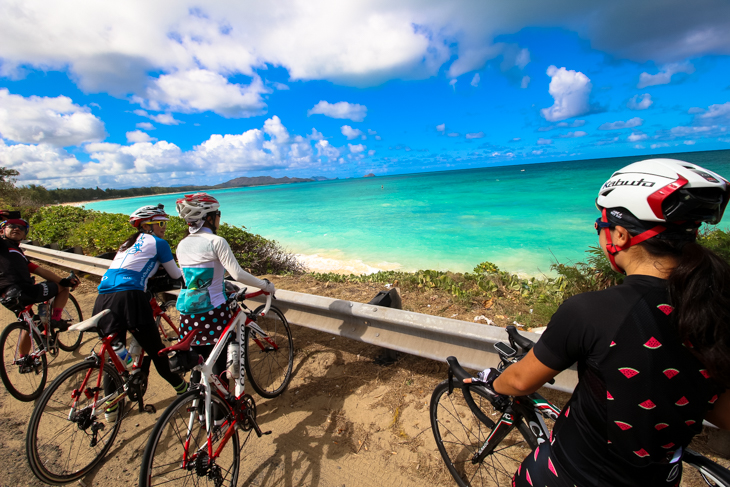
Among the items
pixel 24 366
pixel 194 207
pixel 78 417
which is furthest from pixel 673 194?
pixel 24 366

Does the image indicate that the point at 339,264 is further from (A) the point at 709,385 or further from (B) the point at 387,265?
(A) the point at 709,385

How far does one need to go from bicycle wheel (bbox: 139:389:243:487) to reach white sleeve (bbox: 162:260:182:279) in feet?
5.25

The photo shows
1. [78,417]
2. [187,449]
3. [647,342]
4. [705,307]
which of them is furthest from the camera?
[78,417]

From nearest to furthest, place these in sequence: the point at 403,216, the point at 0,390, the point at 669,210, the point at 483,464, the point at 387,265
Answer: the point at 669,210 → the point at 483,464 → the point at 0,390 → the point at 387,265 → the point at 403,216

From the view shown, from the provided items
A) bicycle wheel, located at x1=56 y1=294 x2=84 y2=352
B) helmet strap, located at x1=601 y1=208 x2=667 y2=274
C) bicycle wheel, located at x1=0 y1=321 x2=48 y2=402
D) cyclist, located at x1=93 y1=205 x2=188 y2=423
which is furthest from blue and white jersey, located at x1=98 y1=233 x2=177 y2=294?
helmet strap, located at x1=601 y1=208 x2=667 y2=274

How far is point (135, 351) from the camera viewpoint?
332 cm

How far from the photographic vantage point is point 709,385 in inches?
45.9

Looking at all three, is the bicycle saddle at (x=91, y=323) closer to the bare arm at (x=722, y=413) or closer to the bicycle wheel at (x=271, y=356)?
the bicycle wheel at (x=271, y=356)

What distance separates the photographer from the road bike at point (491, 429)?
1.97 metres

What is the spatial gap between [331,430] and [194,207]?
97.2 inches

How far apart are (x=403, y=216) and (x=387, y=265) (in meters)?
15.1

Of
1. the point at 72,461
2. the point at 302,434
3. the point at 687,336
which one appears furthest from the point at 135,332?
the point at 687,336

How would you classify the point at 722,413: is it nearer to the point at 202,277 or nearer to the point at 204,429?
the point at 204,429

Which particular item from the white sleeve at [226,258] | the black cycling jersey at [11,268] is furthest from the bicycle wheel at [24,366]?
the white sleeve at [226,258]
